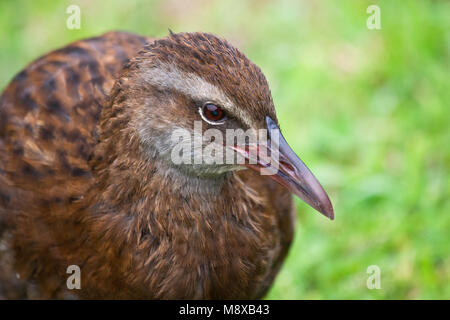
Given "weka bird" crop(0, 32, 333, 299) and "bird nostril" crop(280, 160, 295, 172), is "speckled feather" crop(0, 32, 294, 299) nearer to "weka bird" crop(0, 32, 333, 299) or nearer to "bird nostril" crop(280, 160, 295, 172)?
"weka bird" crop(0, 32, 333, 299)

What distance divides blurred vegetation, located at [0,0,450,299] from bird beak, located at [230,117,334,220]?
1.56 metres

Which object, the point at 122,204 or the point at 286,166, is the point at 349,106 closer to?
the point at 286,166

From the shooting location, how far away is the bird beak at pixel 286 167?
9.50 ft

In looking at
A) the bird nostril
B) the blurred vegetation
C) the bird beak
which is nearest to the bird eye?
the bird beak

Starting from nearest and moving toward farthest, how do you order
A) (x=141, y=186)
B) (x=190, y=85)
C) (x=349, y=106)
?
(x=190, y=85)
(x=141, y=186)
(x=349, y=106)

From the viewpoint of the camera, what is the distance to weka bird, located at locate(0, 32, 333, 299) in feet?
9.43

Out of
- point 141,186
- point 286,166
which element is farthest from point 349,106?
point 141,186

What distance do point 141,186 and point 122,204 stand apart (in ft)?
0.50

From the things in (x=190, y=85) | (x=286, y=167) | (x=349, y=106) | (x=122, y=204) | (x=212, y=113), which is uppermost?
(x=349, y=106)

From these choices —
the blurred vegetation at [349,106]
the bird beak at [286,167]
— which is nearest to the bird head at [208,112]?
the bird beak at [286,167]

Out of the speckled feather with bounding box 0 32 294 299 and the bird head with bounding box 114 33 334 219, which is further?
the speckled feather with bounding box 0 32 294 299

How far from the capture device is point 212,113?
2.85 metres

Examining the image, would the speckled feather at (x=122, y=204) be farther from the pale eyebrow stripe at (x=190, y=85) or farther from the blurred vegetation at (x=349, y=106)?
the blurred vegetation at (x=349, y=106)

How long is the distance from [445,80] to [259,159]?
9.69 feet
